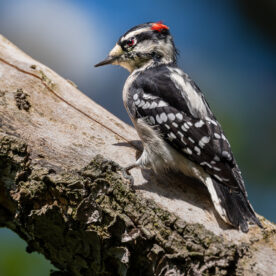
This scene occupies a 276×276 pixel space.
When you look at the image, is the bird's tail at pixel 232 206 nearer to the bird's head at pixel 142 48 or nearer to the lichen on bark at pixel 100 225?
the lichen on bark at pixel 100 225

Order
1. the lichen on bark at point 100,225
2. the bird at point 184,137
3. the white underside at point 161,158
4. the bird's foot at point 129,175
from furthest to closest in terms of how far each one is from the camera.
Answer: the white underside at point 161,158, the bird at point 184,137, the bird's foot at point 129,175, the lichen on bark at point 100,225

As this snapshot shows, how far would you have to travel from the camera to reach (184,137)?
291cm

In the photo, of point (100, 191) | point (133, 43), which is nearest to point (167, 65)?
point (133, 43)

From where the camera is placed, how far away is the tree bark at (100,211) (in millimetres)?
2311

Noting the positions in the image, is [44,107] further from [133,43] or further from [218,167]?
[218,167]

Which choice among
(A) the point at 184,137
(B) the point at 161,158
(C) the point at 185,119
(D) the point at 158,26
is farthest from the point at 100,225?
(D) the point at 158,26

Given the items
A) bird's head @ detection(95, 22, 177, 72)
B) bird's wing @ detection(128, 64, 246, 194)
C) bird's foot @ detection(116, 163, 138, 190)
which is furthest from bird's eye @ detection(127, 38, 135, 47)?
bird's foot @ detection(116, 163, 138, 190)

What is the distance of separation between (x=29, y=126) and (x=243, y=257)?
174 cm

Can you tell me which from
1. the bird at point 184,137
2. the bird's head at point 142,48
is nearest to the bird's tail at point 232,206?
the bird at point 184,137

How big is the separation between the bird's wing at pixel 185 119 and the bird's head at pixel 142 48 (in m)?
0.35

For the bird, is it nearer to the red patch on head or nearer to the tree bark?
the tree bark

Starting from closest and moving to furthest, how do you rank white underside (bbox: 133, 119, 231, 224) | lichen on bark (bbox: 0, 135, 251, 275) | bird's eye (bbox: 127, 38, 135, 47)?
lichen on bark (bbox: 0, 135, 251, 275) < white underside (bbox: 133, 119, 231, 224) < bird's eye (bbox: 127, 38, 135, 47)

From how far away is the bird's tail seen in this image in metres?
2.55

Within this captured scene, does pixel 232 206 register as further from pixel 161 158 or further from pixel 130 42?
pixel 130 42
